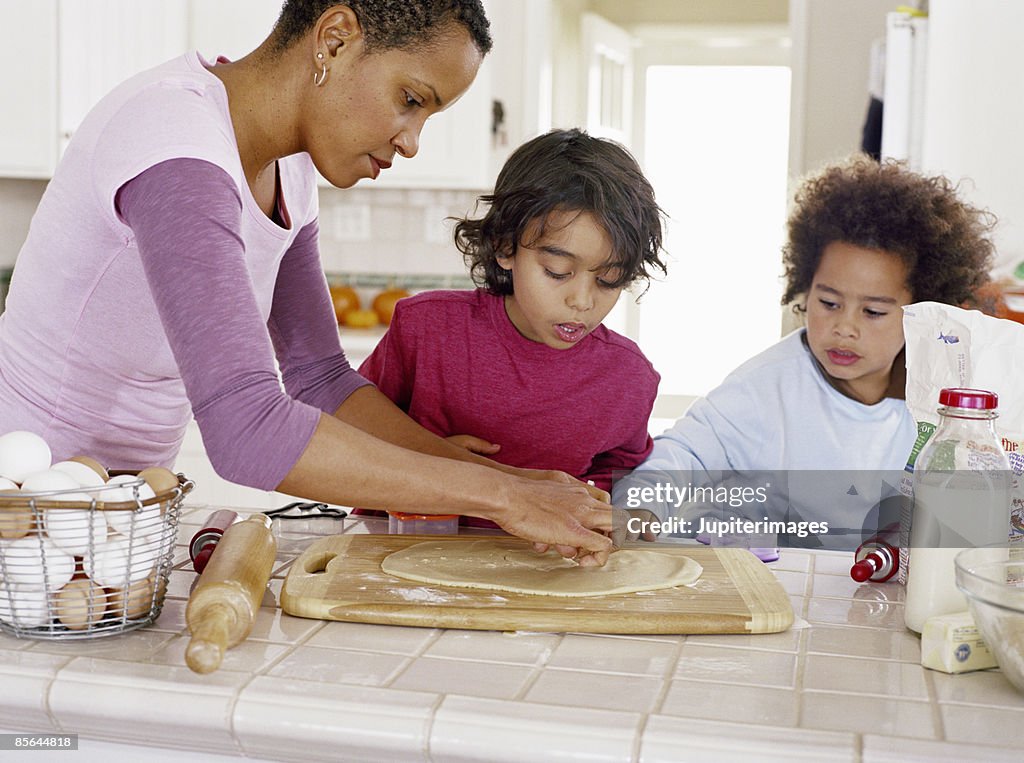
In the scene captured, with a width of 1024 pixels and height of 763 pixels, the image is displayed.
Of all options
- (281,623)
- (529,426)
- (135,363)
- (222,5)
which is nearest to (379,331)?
(222,5)

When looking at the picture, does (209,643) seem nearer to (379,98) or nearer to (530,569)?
(530,569)

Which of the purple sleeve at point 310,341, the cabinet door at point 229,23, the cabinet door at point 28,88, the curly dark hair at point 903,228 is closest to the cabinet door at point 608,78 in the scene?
the cabinet door at point 229,23

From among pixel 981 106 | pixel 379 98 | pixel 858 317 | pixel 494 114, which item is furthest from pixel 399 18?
pixel 494 114

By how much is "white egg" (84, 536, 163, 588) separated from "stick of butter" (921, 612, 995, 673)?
653 mm

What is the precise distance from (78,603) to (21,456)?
131 mm

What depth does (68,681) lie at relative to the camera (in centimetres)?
83

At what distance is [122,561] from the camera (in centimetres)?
88

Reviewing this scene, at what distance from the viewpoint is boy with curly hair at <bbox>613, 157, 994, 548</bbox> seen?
1727mm

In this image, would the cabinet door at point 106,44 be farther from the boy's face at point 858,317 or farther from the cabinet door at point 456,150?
the boy's face at point 858,317

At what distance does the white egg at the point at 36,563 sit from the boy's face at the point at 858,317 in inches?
49.1

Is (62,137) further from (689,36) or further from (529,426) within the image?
(689,36)

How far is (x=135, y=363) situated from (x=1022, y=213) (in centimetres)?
168

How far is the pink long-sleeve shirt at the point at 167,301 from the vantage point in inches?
35.7

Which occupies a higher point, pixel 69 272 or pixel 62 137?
pixel 62 137
